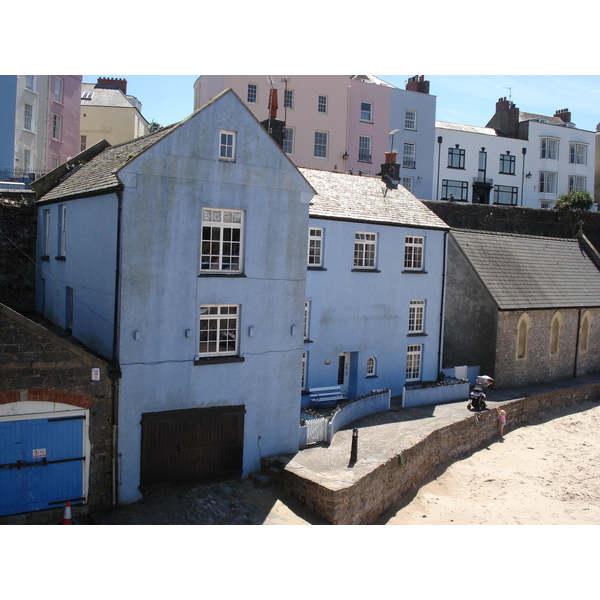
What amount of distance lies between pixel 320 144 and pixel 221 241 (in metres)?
26.3

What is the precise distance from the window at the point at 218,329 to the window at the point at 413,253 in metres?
10.0

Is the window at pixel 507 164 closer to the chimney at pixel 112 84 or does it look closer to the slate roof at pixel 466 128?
the slate roof at pixel 466 128

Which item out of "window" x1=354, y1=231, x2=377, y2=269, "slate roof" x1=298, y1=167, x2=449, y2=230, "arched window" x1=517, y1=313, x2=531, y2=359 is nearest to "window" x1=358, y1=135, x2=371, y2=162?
"slate roof" x1=298, y1=167, x2=449, y2=230

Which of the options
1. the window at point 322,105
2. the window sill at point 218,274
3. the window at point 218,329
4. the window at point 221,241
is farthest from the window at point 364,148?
the window at point 218,329

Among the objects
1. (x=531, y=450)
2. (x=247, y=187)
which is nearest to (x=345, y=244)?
(x=247, y=187)

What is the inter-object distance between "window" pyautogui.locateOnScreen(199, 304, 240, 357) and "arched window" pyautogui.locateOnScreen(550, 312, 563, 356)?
1900cm

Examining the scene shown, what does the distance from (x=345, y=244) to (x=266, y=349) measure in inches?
269

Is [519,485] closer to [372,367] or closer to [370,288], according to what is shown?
[372,367]

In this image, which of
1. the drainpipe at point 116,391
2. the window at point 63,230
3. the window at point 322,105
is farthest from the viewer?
the window at point 322,105

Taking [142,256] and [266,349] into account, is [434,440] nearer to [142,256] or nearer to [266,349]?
[266,349]

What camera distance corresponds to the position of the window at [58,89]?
118ft

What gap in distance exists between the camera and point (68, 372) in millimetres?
12586

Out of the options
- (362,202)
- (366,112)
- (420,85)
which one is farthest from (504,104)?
(362,202)

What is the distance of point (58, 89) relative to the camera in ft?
119
